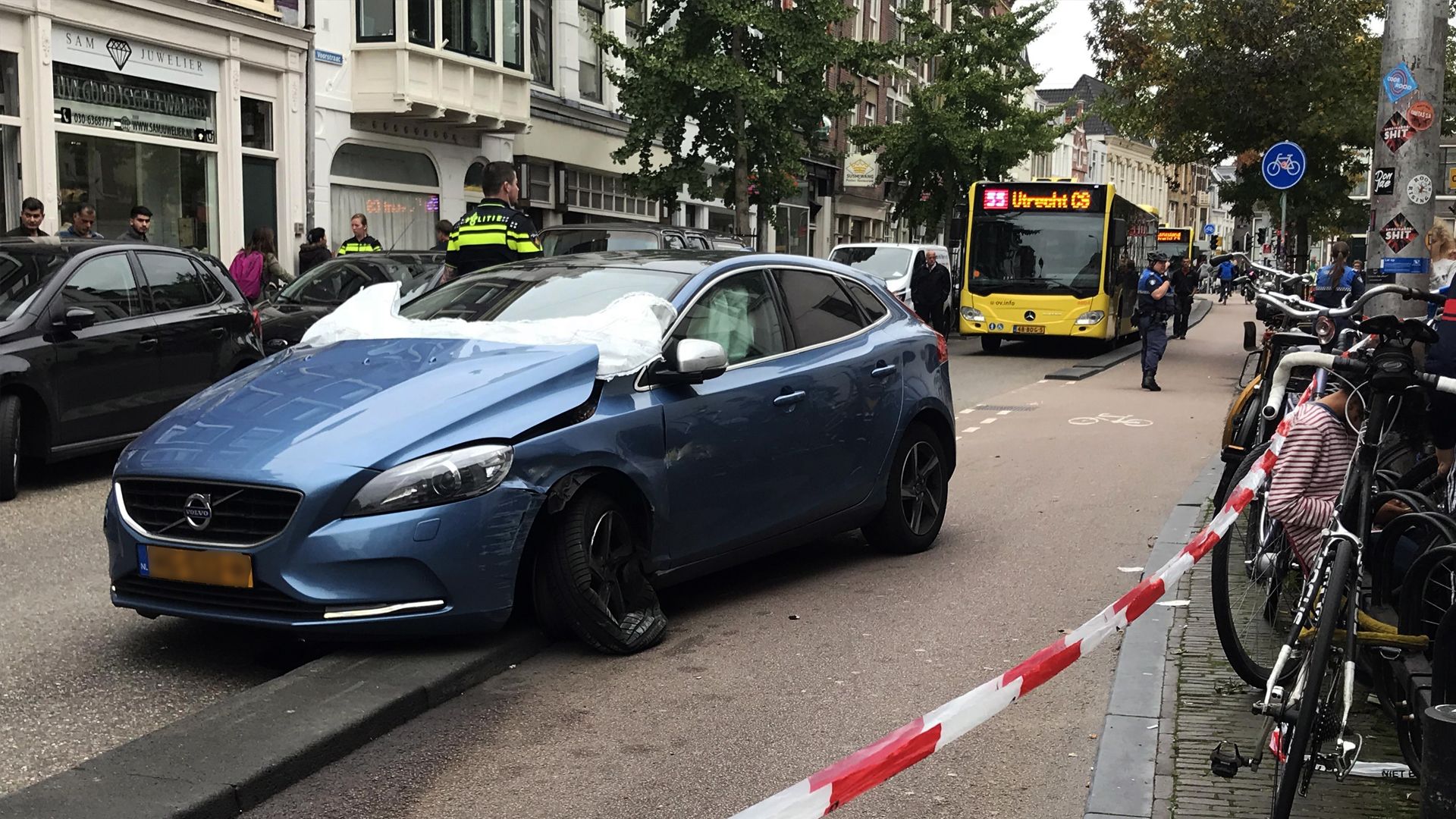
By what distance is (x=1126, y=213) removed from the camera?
27578 mm

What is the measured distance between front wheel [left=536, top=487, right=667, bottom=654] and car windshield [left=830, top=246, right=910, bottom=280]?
21.0 m

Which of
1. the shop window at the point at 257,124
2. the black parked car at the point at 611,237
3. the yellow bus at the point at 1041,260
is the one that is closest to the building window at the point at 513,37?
the shop window at the point at 257,124

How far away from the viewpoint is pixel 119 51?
769 inches

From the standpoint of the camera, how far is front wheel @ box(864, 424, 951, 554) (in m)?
7.68

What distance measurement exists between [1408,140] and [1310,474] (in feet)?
20.7

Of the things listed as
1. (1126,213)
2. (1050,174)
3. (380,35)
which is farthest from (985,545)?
(1050,174)

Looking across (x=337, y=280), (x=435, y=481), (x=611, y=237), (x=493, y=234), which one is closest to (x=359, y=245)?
(x=337, y=280)

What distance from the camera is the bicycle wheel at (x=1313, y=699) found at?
3668mm

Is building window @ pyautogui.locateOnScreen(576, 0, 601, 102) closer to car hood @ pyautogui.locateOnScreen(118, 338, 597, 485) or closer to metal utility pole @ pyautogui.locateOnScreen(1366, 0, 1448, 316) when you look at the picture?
metal utility pole @ pyautogui.locateOnScreen(1366, 0, 1448, 316)

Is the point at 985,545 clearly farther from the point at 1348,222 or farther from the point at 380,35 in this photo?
the point at 1348,222

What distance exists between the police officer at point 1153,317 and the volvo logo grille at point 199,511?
49.7 feet

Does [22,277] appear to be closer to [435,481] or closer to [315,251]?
[435,481]

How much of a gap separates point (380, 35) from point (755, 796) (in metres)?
22.1

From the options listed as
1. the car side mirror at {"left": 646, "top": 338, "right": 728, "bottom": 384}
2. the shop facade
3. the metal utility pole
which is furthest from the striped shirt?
the shop facade
